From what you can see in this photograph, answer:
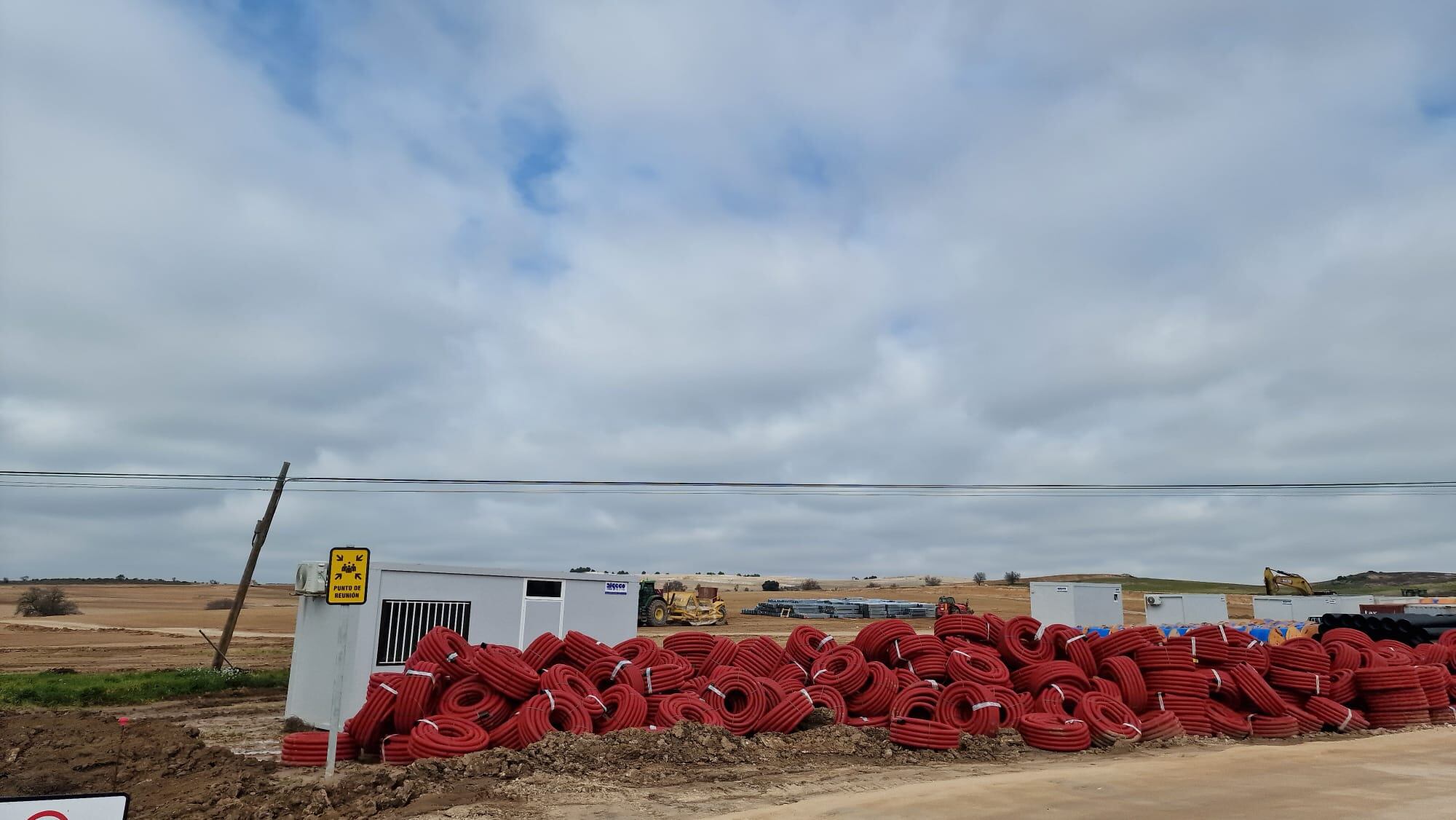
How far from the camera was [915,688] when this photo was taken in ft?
46.1

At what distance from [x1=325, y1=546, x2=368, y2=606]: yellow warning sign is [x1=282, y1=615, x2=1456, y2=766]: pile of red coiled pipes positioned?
241cm

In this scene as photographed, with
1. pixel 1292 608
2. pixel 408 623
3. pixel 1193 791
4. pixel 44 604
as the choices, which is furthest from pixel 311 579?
pixel 44 604

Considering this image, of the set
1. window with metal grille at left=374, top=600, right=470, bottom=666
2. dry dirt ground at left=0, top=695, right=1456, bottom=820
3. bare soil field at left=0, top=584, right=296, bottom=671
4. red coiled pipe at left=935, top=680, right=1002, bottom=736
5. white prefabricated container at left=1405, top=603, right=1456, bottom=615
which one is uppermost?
white prefabricated container at left=1405, top=603, right=1456, bottom=615

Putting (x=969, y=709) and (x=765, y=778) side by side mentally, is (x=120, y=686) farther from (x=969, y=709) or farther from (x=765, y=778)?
(x=969, y=709)

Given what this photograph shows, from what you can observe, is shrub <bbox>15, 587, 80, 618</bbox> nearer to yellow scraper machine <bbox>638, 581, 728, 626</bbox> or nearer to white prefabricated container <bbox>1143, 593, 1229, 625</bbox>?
yellow scraper machine <bbox>638, 581, 728, 626</bbox>

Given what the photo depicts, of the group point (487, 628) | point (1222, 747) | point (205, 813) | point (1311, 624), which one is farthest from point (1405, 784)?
point (1311, 624)

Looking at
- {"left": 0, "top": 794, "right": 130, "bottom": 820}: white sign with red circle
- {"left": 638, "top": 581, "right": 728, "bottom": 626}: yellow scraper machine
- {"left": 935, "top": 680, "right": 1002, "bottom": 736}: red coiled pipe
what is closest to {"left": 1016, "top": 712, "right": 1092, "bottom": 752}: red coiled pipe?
{"left": 935, "top": 680, "right": 1002, "bottom": 736}: red coiled pipe

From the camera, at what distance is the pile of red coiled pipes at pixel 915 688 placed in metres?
12.6

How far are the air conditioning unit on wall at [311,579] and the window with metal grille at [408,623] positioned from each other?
1.35 metres

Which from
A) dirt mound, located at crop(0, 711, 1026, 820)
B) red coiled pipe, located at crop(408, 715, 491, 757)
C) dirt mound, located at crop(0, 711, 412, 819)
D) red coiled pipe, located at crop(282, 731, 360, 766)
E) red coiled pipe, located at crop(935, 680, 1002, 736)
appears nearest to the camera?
dirt mound, located at crop(0, 711, 412, 819)

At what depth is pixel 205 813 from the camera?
9.47 metres

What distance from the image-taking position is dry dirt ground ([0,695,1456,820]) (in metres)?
8.90

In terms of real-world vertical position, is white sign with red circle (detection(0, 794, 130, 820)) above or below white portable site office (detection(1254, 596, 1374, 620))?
below

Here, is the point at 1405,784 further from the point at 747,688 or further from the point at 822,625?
the point at 822,625
